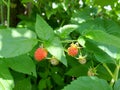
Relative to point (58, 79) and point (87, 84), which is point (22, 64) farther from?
point (58, 79)

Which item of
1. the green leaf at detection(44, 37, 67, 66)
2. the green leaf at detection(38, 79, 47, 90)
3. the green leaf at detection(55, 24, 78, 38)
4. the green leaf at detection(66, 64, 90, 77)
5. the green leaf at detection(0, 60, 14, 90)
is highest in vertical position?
the green leaf at detection(55, 24, 78, 38)

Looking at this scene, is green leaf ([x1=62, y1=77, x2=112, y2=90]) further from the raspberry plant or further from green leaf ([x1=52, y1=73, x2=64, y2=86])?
green leaf ([x1=52, y1=73, x2=64, y2=86])

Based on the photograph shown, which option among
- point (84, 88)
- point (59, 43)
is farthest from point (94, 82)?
point (59, 43)

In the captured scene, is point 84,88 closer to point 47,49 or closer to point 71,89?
point 71,89

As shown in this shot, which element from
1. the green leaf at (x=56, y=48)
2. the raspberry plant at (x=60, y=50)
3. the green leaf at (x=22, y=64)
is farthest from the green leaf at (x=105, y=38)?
the green leaf at (x=22, y=64)

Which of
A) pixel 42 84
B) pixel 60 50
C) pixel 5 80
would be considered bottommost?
pixel 42 84

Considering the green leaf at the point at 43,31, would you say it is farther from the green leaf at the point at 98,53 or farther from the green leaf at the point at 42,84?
the green leaf at the point at 42,84

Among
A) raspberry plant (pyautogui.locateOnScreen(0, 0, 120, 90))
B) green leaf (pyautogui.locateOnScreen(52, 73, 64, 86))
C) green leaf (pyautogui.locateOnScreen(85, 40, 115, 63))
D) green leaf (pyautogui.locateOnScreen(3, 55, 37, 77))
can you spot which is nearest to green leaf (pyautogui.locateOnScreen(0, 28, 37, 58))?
raspberry plant (pyautogui.locateOnScreen(0, 0, 120, 90))

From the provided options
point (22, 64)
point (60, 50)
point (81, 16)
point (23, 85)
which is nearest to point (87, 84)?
point (60, 50)
